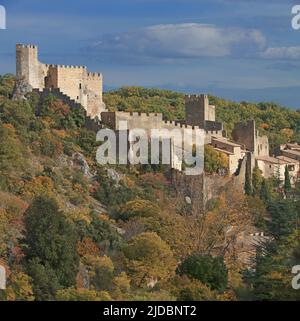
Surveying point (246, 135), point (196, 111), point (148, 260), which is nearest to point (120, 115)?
point (196, 111)

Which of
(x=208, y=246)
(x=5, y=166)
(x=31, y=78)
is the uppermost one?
(x=31, y=78)

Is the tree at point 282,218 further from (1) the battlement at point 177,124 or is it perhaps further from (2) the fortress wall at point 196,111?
A: (2) the fortress wall at point 196,111

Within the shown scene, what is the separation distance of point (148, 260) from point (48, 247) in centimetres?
302

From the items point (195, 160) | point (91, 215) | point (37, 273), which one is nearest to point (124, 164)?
point (195, 160)

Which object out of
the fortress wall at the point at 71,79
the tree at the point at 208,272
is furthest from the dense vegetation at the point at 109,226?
the fortress wall at the point at 71,79

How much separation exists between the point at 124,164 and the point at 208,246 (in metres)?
9.13

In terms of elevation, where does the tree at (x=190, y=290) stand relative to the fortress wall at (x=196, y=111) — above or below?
below

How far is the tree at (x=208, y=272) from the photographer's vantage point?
83.4 ft

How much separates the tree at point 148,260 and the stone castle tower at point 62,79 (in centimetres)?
1343

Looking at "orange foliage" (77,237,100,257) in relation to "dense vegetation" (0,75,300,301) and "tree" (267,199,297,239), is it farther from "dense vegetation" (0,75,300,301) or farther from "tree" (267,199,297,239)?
"tree" (267,199,297,239)

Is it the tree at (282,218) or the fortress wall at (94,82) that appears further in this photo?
the fortress wall at (94,82)

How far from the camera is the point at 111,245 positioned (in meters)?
31.2

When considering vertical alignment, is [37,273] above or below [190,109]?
below
